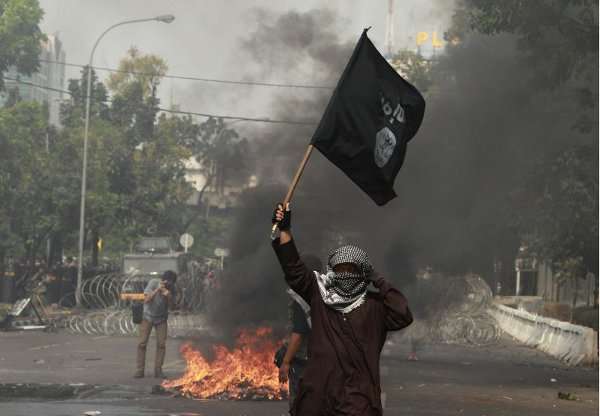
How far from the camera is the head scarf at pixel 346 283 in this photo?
5.89m

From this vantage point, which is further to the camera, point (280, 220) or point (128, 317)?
point (128, 317)

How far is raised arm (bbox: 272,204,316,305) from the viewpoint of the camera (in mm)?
5961

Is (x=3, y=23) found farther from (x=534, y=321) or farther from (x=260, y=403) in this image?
(x=260, y=403)

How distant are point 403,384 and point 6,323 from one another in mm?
→ 13521

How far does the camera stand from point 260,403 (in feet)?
42.5

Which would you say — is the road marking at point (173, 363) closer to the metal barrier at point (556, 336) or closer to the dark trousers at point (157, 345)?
the dark trousers at point (157, 345)

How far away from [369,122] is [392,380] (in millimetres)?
9914

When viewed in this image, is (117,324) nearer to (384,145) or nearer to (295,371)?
(295,371)

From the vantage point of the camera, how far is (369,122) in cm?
725

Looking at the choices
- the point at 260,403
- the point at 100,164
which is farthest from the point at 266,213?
the point at 100,164

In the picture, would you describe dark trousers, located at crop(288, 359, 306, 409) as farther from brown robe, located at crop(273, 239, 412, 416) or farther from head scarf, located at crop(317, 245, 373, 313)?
head scarf, located at crop(317, 245, 373, 313)

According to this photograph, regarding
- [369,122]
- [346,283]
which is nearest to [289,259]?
[346,283]

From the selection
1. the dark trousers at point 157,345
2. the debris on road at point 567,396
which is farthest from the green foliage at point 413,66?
the debris on road at point 567,396

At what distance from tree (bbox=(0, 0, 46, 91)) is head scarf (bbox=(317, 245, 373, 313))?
3750 centimetres
